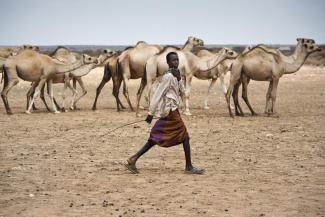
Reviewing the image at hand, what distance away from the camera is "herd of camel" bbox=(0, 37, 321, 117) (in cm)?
1653

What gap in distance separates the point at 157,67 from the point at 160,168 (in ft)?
23.3

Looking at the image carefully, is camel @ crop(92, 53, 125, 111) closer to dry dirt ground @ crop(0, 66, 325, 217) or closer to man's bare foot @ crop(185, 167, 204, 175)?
dry dirt ground @ crop(0, 66, 325, 217)

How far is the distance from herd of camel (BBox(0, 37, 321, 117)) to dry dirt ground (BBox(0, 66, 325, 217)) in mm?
735

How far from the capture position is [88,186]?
342 inches

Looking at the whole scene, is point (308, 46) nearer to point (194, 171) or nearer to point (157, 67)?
point (157, 67)

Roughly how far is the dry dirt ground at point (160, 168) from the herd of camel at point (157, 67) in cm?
73

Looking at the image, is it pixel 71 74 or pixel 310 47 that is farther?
pixel 71 74

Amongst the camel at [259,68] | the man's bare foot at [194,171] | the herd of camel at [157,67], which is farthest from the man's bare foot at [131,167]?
the camel at [259,68]

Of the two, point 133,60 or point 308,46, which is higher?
point 308,46

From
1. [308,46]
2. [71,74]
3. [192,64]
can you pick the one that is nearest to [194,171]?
[192,64]

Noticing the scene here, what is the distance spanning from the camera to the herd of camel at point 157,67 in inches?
651

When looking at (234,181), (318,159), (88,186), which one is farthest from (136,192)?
(318,159)

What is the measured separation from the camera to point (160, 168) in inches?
391

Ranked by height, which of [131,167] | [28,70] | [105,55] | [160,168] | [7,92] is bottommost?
[7,92]
